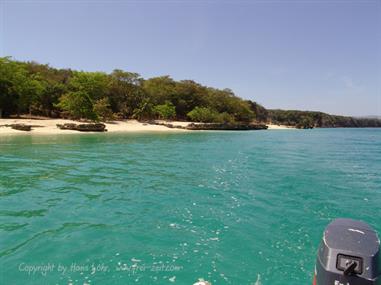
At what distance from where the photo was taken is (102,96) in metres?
63.0

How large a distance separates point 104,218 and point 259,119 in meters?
136

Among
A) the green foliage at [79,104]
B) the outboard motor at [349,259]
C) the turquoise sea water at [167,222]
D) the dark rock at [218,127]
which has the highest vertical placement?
the green foliage at [79,104]

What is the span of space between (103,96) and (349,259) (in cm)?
6508

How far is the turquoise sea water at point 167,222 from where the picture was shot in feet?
16.5

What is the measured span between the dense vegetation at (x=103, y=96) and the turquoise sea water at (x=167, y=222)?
3964cm

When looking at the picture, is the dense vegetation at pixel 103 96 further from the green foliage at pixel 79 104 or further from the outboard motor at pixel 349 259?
the outboard motor at pixel 349 259

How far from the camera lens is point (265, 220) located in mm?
7586

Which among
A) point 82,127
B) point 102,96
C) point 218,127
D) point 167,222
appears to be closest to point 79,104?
point 82,127

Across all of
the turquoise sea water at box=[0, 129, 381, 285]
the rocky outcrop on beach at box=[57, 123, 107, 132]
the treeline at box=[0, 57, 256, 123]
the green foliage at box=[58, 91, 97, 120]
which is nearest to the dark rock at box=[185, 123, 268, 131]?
the treeline at box=[0, 57, 256, 123]

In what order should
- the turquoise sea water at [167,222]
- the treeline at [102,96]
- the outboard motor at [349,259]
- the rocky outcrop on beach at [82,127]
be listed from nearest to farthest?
the outboard motor at [349,259]
the turquoise sea water at [167,222]
the rocky outcrop on beach at [82,127]
the treeline at [102,96]

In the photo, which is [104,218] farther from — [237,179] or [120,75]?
[120,75]

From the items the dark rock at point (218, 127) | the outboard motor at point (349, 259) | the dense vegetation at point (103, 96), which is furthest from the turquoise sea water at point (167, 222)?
the dark rock at point (218, 127)

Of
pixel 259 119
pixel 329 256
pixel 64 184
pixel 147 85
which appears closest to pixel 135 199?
pixel 64 184

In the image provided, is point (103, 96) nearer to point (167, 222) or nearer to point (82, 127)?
point (82, 127)
